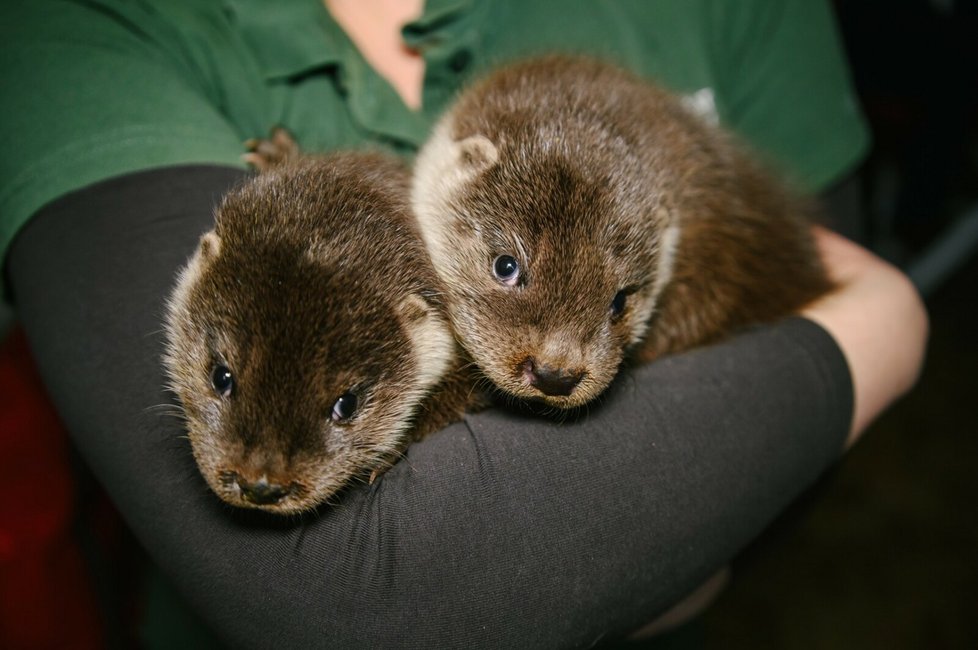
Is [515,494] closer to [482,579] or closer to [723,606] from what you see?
[482,579]

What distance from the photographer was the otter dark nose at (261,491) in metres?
1.19

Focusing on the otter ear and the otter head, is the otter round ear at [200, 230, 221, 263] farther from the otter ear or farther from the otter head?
the otter head

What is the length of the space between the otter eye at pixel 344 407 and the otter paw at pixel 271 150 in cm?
57

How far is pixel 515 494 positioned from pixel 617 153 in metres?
0.84

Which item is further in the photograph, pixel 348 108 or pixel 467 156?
pixel 348 108

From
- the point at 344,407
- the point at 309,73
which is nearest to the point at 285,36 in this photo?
the point at 309,73

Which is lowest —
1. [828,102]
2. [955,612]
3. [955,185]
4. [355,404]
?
[955,612]

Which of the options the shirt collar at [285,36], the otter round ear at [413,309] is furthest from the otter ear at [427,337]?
the shirt collar at [285,36]

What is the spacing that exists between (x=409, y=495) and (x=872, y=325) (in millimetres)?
1375

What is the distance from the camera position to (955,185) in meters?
5.14

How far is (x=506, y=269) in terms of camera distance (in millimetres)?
1604

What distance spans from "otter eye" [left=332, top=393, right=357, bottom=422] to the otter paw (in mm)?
571

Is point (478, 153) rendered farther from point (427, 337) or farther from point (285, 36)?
point (285, 36)

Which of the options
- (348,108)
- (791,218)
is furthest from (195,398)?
(791,218)
